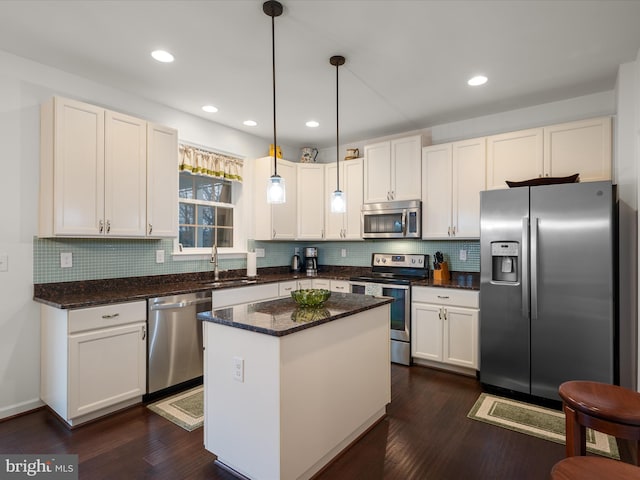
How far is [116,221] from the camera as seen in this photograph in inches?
117

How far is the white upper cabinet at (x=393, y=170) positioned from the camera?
13.5ft

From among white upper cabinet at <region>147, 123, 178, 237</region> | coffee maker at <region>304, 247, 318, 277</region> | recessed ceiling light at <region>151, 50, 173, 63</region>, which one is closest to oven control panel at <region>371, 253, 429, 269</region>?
coffee maker at <region>304, 247, 318, 277</region>

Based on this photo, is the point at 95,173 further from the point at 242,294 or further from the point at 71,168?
the point at 242,294

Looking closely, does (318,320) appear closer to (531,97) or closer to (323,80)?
(323,80)

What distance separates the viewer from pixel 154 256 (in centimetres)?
354

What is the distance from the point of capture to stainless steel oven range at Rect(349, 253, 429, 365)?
12.5 feet

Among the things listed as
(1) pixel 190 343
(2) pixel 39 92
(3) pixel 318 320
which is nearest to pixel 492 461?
(3) pixel 318 320

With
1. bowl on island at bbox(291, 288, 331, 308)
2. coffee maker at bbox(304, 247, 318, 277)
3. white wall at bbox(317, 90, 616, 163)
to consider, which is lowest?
bowl on island at bbox(291, 288, 331, 308)

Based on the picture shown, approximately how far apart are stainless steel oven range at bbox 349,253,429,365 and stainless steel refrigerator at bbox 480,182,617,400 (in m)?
0.81

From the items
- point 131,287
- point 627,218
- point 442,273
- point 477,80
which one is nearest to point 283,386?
point 131,287

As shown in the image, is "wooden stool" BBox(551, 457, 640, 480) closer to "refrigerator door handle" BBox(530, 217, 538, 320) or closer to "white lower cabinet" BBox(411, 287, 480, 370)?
"refrigerator door handle" BBox(530, 217, 538, 320)

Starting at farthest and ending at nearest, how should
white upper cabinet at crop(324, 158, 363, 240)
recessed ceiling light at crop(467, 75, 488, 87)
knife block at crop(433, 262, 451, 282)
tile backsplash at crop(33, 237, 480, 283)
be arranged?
1. white upper cabinet at crop(324, 158, 363, 240)
2. knife block at crop(433, 262, 451, 282)
3. recessed ceiling light at crop(467, 75, 488, 87)
4. tile backsplash at crop(33, 237, 480, 283)

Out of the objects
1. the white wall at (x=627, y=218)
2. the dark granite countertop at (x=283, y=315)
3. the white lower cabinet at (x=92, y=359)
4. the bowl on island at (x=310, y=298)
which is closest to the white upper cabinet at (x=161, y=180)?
the white lower cabinet at (x=92, y=359)

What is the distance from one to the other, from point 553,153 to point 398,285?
1.94 m
